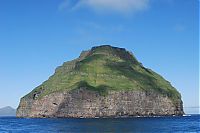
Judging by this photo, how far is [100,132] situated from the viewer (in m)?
120

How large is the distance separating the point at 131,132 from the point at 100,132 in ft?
28.8

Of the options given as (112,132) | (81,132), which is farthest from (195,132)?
(81,132)

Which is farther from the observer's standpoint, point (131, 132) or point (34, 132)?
point (34, 132)

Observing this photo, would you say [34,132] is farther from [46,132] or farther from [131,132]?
[131,132]

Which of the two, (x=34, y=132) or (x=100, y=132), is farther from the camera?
(x=34, y=132)

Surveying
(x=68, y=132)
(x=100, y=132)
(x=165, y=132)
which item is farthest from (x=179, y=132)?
(x=68, y=132)

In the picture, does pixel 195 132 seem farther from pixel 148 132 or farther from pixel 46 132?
pixel 46 132

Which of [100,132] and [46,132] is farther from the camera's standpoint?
[46,132]

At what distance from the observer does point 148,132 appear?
12319cm

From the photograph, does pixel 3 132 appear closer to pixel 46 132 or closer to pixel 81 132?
pixel 46 132

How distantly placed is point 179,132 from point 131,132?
14754mm

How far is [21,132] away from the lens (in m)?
132

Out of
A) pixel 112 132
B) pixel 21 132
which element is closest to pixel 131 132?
pixel 112 132

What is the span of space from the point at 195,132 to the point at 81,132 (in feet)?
107
